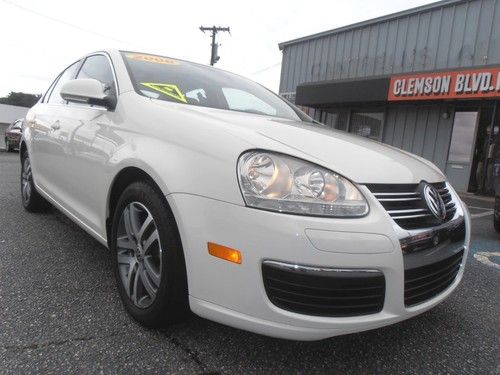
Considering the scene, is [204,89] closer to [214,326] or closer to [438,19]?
[214,326]

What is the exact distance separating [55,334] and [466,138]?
10.9 metres

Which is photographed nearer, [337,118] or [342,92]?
[342,92]

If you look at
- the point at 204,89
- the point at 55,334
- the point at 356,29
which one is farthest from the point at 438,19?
the point at 55,334

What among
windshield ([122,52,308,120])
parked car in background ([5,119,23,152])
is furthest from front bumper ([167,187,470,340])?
parked car in background ([5,119,23,152])

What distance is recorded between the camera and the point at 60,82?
3.80 metres

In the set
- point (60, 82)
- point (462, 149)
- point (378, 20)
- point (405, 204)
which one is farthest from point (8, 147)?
point (405, 204)

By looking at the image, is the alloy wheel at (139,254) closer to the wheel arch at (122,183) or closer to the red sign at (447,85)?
the wheel arch at (122,183)

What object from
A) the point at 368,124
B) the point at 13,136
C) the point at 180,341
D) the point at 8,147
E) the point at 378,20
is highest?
the point at 378,20

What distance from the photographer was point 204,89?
8.95 ft

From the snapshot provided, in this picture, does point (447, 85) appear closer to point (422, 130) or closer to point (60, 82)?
point (422, 130)

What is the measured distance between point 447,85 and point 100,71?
9214 mm

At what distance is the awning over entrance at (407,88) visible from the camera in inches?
365

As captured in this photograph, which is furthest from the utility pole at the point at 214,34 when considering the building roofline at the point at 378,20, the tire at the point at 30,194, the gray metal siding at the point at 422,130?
the tire at the point at 30,194

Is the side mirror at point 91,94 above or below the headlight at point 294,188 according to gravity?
above
